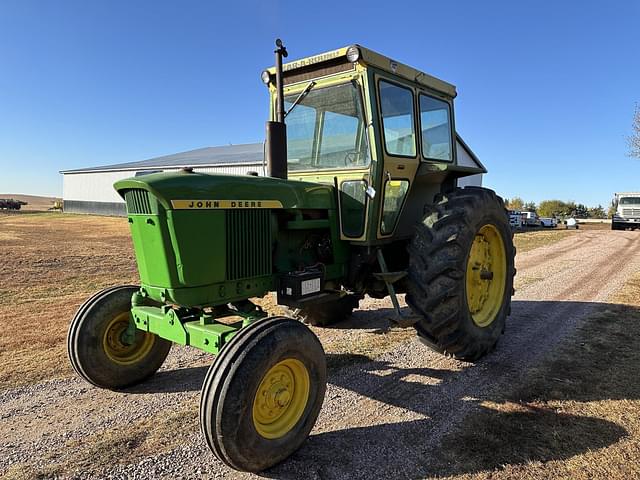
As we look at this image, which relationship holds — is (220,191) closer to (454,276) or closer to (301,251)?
(301,251)

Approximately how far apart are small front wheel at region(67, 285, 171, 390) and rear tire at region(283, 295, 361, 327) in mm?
1879

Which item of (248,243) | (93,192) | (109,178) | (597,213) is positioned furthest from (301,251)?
(597,213)

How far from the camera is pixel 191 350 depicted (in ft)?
15.9

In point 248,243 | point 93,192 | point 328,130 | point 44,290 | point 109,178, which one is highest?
point 109,178

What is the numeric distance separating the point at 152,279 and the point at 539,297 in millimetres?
6319

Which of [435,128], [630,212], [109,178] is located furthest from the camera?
[109,178]

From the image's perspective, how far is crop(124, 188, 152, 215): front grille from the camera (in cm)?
324

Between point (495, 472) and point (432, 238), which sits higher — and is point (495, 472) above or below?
below

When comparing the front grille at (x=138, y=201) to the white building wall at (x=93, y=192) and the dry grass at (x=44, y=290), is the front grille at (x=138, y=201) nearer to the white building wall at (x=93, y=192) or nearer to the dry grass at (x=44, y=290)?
the dry grass at (x=44, y=290)

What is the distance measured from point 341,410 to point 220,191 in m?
1.92

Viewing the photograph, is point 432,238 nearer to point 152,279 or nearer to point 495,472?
point 495,472

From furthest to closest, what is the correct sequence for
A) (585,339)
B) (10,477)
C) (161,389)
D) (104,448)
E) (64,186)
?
1. (64,186)
2. (585,339)
3. (161,389)
4. (104,448)
5. (10,477)

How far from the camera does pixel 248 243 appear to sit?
3.64 metres

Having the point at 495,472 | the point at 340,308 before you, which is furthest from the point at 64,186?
the point at 495,472
